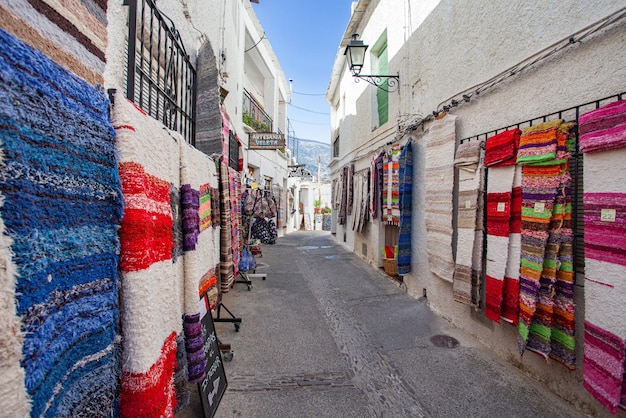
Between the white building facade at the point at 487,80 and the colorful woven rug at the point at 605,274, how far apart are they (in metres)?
0.24

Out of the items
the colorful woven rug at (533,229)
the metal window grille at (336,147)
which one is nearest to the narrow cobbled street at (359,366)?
the colorful woven rug at (533,229)

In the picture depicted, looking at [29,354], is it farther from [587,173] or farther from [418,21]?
[418,21]

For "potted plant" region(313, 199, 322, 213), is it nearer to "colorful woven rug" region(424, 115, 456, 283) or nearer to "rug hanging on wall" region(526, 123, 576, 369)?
"colorful woven rug" region(424, 115, 456, 283)

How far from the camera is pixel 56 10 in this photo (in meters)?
0.80

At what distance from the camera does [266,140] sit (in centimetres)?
846

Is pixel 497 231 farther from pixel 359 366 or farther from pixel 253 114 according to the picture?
pixel 253 114

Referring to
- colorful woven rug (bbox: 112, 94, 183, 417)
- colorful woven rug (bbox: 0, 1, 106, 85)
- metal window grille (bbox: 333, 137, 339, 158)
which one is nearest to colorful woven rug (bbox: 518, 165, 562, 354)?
colorful woven rug (bbox: 112, 94, 183, 417)

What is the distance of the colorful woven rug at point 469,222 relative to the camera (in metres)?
3.11

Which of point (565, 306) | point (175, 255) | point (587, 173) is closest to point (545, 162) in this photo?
point (587, 173)

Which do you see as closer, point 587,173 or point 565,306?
point 587,173

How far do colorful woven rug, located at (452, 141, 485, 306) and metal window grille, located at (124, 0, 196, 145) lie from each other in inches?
124

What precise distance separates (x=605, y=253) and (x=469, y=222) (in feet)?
4.47

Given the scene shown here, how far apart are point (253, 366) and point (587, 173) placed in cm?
318

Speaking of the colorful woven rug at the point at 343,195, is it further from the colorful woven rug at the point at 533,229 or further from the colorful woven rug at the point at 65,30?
the colorful woven rug at the point at 65,30
